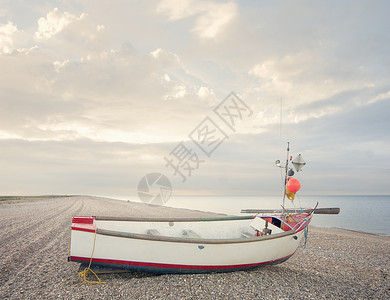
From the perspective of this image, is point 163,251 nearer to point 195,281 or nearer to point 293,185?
point 195,281

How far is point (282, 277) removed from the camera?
28.0 ft

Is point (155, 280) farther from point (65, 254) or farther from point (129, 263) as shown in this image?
point (65, 254)

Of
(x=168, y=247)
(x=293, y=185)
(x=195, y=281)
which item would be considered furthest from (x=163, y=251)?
(x=293, y=185)

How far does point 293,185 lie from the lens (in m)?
10.5

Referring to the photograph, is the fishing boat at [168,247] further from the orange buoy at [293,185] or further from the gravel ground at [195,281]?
the orange buoy at [293,185]

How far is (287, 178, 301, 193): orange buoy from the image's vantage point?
1047cm

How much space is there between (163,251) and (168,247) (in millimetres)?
199

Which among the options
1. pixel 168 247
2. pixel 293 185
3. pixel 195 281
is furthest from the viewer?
pixel 293 185

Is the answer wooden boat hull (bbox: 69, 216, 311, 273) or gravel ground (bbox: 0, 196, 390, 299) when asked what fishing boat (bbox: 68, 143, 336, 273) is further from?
gravel ground (bbox: 0, 196, 390, 299)

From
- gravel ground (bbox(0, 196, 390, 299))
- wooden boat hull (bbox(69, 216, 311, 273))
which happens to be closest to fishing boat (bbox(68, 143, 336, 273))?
wooden boat hull (bbox(69, 216, 311, 273))

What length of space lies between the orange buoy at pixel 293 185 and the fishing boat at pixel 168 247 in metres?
1.24

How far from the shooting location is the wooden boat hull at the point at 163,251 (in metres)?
6.97

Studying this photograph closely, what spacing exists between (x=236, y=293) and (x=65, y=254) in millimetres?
7426

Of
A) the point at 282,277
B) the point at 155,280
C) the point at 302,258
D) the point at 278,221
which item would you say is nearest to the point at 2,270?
the point at 155,280
